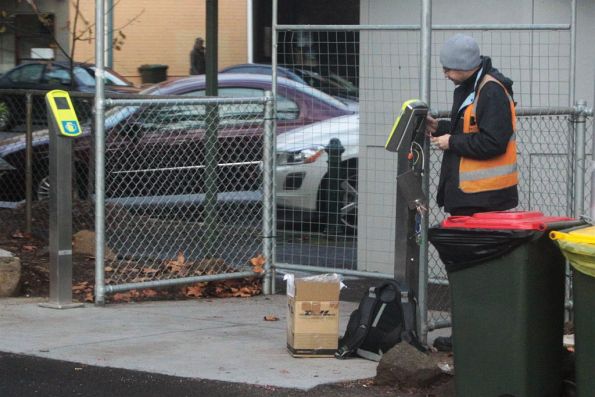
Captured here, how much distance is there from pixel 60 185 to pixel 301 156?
2.17 meters

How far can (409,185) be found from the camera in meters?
5.87

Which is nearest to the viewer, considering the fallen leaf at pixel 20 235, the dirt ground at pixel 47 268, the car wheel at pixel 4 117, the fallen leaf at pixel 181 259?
the dirt ground at pixel 47 268

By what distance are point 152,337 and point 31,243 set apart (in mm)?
3052

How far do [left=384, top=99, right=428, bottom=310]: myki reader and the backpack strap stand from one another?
0.22 meters

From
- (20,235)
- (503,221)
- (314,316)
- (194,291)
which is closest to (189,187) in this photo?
(194,291)

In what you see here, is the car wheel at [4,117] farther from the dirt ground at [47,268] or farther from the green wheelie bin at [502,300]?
the green wheelie bin at [502,300]

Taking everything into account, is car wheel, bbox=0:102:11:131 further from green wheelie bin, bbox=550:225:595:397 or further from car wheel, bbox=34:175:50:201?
green wheelie bin, bbox=550:225:595:397

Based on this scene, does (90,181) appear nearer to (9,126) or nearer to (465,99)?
(9,126)

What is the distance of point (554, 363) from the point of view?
5188 mm

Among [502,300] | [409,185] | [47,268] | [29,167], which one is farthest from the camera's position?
[29,167]

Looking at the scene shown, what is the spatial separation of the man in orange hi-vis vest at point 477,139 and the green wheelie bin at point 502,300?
603 millimetres

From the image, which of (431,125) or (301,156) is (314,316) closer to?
(431,125)

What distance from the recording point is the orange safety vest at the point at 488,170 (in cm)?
573

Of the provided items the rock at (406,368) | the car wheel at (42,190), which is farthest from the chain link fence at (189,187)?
the rock at (406,368)
